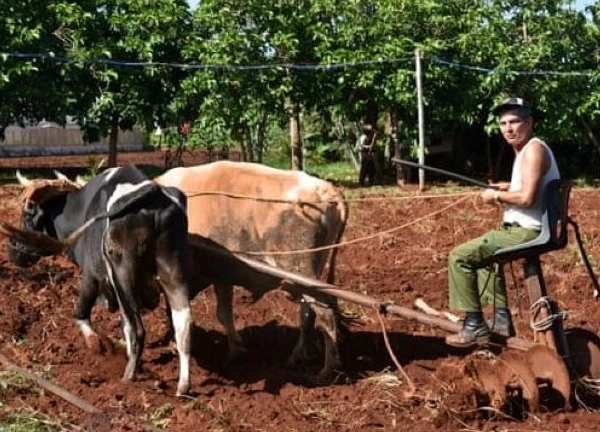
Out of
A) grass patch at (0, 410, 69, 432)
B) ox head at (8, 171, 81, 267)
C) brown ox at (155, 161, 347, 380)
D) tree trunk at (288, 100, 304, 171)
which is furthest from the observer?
tree trunk at (288, 100, 304, 171)

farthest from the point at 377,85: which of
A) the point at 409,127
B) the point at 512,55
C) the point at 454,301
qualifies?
the point at 454,301

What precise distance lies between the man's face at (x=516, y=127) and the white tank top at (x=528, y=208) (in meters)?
0.07

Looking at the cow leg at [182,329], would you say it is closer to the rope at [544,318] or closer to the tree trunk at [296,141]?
the rope at [544,318]

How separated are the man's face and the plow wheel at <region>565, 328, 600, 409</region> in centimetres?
133

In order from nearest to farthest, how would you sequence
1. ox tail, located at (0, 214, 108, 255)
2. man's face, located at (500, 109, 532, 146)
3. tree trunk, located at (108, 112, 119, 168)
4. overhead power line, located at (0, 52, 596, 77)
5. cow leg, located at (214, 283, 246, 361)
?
man's face, located at (500, 109, 532, 146) < ox tail, located at (0, 214, 108, 255) < cow leg, located at (214, 283, 246, 361) < overhead power line, located at (0, 52, 596, 77) < tree trunk, located at (108, 112, 119, 168)

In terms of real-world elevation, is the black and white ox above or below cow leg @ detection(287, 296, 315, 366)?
above

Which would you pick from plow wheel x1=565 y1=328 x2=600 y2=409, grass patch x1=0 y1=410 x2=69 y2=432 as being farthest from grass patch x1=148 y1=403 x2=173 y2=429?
plow wheel x1=565 y1=328 x2=600 y2=409

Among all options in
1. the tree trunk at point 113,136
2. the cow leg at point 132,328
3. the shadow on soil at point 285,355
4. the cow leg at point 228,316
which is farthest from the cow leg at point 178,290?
the tree trunk at point 113,136

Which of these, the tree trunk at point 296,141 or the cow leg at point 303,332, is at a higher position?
the tree trunk at point 296,141

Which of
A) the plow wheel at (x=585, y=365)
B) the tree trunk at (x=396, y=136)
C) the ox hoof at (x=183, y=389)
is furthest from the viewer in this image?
the tree trunk at (x=396, y=136)

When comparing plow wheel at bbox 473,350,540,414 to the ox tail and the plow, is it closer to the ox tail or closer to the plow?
the plow

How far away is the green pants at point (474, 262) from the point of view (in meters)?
6.18

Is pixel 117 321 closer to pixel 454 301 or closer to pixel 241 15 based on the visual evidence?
pixel 454 301

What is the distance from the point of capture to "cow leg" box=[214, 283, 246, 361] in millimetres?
7938
